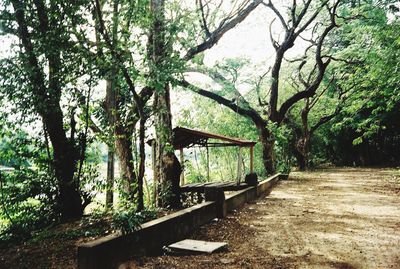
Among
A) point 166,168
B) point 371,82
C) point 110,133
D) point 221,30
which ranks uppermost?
point 221,30

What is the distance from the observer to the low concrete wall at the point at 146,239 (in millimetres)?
4504

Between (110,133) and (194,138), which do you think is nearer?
(110,133)

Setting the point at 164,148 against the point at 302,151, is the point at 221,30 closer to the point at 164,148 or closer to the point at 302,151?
the point at 164,148

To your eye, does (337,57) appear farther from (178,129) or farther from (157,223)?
(157,223)

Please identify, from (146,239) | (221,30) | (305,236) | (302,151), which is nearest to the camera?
(146,239)

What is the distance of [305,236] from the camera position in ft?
22.3

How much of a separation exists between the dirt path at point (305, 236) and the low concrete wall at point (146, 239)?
0.65ft

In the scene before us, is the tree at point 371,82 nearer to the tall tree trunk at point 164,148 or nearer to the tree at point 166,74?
the tree at point 166,74

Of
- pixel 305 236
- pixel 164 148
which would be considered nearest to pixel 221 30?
pixel 164 148

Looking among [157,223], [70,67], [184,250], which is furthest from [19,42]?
[184,250]

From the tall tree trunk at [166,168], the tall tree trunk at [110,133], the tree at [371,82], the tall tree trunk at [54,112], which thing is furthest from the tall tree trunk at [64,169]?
the tree at [371,82]

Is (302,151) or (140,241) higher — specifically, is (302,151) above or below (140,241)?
above

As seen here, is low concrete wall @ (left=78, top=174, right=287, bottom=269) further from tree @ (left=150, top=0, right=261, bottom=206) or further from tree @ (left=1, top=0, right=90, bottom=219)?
tree @ (left=1, top=0, right=90, bottom=219)

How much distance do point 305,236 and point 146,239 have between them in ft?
10.4
